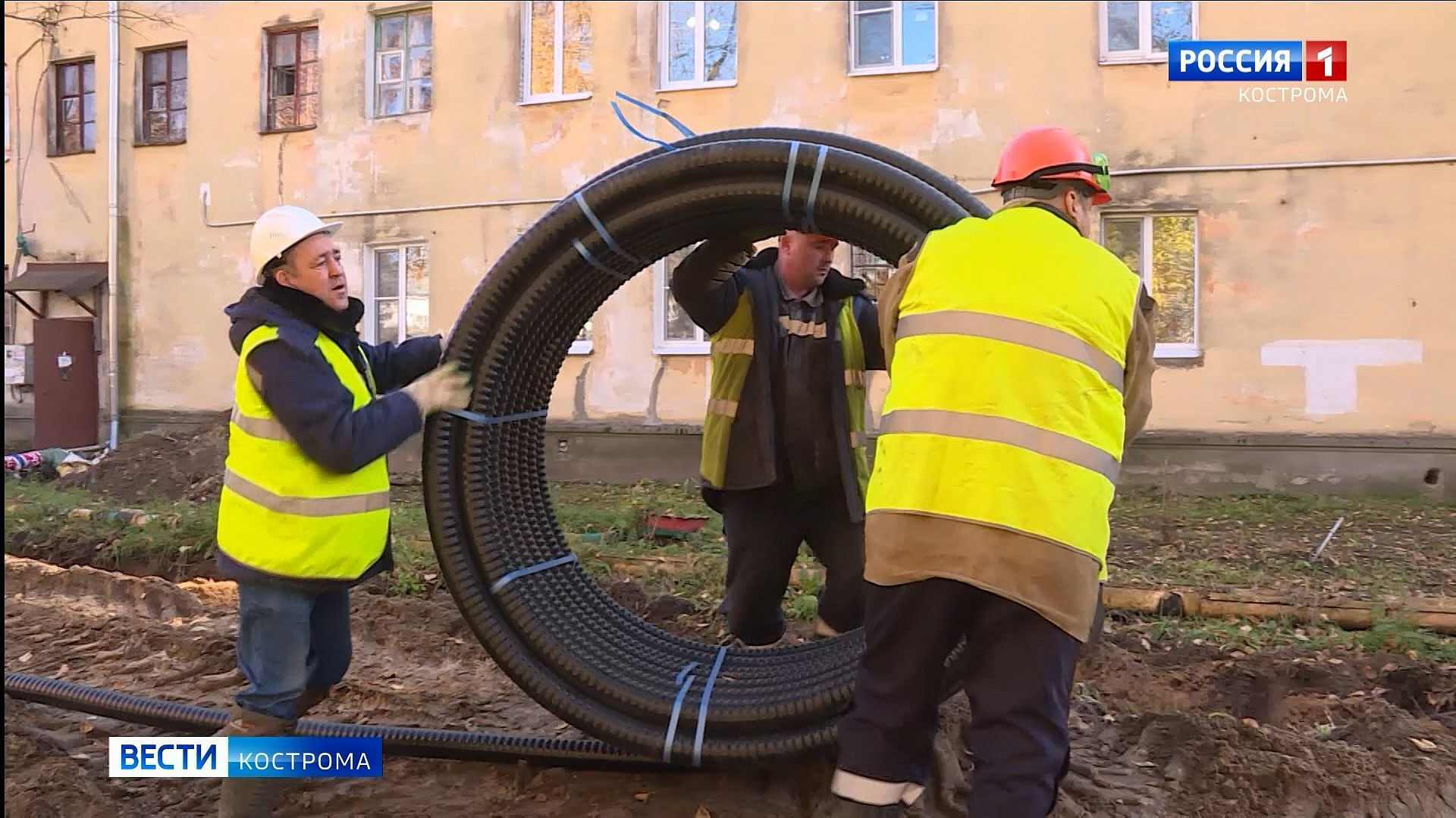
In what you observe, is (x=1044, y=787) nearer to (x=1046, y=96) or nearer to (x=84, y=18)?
(x=1046, y=96)

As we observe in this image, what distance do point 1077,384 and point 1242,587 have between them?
3.96m

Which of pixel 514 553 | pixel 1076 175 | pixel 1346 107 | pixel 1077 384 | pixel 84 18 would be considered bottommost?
pixel 514 553

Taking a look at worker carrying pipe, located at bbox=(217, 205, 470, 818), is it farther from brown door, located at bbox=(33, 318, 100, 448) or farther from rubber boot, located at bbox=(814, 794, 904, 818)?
brown door, located at bbox=(33, 318, 100, 448)

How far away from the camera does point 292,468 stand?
2881mm

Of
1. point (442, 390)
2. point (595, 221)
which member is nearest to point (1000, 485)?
point (595, 221)

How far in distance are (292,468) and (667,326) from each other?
8268 mm

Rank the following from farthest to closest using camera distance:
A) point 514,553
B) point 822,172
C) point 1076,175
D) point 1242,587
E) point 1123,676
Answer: point 1242,587 < point 1123,676 < point 514,553 < point 822,172 < point 1076,175

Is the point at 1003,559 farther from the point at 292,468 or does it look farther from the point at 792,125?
the point at 792,125

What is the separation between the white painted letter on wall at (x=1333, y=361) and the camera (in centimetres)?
887

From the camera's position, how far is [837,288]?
3.85 meters

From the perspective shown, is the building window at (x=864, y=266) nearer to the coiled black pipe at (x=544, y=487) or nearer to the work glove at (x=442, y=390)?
the coiled black pipe at (x=544, y=487)

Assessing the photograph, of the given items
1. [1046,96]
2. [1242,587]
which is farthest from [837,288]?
[1046,96]

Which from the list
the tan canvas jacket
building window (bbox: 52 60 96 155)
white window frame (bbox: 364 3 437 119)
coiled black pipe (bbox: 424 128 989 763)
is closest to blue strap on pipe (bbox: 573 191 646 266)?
coiled black pipe (bbox: 424 128 989 763)

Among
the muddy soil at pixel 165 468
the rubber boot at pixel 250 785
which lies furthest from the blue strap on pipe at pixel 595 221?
the muddy soil at pixel 165 468
